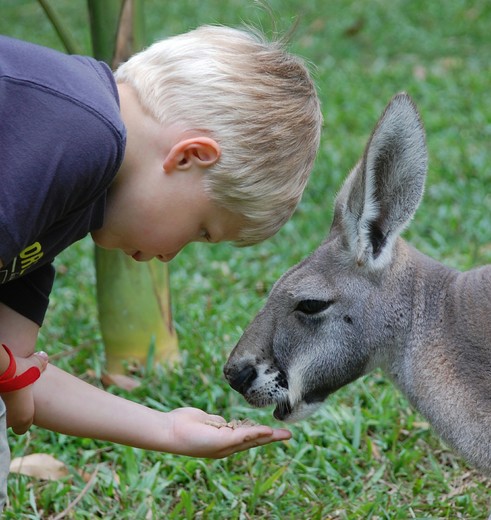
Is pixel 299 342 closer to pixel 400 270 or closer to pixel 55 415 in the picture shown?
pixel 400 270

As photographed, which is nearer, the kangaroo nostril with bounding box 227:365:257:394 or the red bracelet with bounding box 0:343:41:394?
the red bracelet with bounding box 0:343:41:394

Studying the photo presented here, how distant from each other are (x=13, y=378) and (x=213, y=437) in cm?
58

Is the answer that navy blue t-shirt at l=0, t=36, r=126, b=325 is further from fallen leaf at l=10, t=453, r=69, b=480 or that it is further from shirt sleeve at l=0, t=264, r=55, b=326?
fallen leaf at l=10, t=453, r=69, b=480

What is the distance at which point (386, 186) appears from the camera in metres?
2.93

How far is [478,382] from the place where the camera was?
2885mm

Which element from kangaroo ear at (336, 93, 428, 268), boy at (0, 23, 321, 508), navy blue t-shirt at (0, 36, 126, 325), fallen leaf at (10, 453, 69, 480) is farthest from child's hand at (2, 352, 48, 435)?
kangaroo ear at (336, 93, 428, 268)

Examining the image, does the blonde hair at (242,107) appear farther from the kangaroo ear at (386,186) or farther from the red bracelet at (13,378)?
the red bracelet at (13,378)

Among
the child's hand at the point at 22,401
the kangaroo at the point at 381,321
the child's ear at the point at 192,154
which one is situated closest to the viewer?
the child's ear at the point at 192,154

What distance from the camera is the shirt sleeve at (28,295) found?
2.93 metres

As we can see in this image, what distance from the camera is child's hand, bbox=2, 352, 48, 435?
278 cm

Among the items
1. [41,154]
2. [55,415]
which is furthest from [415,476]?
[41,154]

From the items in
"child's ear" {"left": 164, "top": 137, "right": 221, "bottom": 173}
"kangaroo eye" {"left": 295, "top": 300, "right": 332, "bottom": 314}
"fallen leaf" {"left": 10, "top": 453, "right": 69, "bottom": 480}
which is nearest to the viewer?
"child's ear" {"left": 164, "top": 137, "right": 221, "bottom": 173}

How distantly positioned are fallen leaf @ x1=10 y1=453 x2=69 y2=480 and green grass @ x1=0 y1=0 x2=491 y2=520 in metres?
0.04

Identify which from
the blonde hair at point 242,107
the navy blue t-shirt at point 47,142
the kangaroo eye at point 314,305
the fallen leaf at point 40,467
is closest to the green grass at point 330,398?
the fallen leaf at point 40,467
